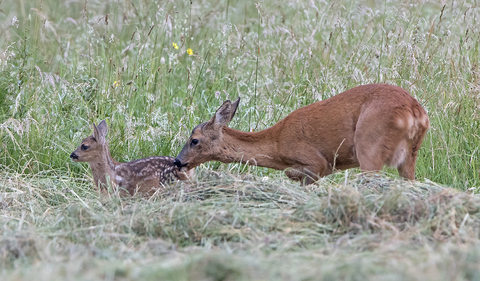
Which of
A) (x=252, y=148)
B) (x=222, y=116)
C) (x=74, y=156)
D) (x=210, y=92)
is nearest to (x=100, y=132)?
(x=74, y=156)

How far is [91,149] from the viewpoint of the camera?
195 inches

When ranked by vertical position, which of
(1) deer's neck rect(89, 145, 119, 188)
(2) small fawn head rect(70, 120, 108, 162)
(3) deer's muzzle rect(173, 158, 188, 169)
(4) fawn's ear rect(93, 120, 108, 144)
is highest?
(4) fawn's ear rect(93, 120, 108, 144)

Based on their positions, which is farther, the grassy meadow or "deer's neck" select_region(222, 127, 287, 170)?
"deer's neck" select_region(222, 127, 287, 170)

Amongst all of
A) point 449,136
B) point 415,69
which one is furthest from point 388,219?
point 415,69

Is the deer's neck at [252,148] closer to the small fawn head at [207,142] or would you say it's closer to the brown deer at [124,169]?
the small fawn head at [207,142]

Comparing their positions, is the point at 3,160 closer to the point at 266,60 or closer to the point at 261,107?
the point at 261,107

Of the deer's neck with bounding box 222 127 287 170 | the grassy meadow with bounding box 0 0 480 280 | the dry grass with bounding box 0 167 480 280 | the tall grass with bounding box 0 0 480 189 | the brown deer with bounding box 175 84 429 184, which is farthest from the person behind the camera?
the tall grass with bounding box 0 0 480 189

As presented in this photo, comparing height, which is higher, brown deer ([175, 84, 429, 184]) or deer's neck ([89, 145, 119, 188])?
brown deer ([175, 84, 429, 184])

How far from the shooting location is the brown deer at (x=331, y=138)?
445cm

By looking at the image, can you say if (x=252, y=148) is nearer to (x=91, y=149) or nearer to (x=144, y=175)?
(x=144, y=175)

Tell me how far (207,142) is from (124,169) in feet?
2.33

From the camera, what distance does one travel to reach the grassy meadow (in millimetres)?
2605

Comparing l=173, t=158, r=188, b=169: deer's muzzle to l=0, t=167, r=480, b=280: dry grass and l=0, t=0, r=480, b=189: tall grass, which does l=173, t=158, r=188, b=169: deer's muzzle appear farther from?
l=0, t=167, r=480, b=280: dry grass

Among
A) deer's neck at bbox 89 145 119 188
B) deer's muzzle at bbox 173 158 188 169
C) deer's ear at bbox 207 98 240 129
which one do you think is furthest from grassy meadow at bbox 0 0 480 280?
deer's ear at bbox 207 98 240 129
